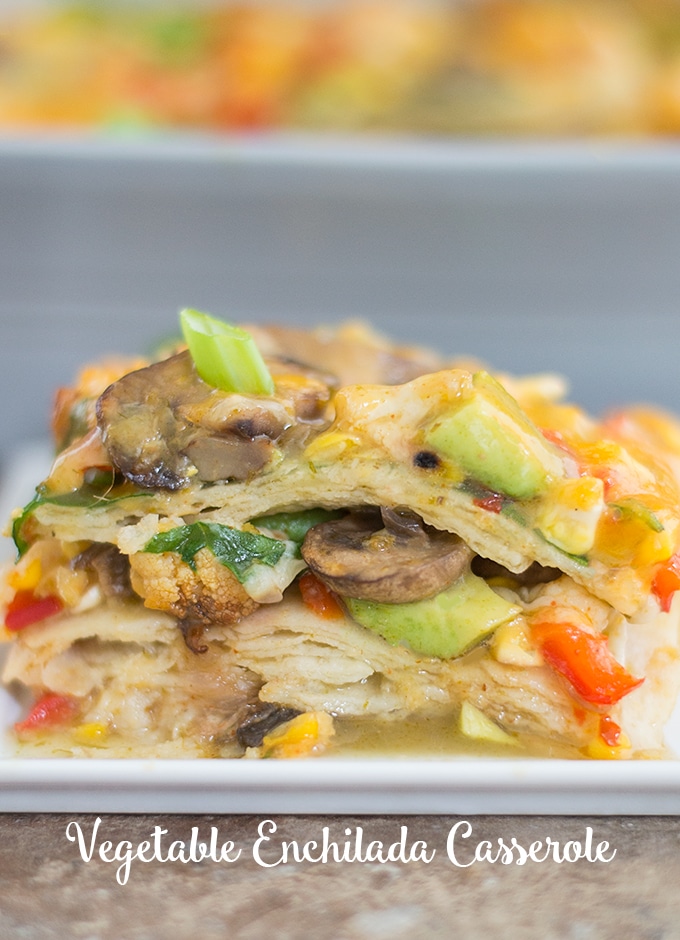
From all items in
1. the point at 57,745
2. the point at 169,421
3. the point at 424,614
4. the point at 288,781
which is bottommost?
the point at 57,745

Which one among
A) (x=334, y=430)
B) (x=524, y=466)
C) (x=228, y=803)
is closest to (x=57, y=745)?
(x=228, y=803)

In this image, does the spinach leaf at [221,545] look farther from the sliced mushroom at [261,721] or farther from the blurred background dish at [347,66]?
the blurred background dish at [347,66]

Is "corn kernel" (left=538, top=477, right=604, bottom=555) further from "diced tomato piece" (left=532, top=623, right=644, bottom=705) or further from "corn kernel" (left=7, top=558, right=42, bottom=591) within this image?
"corn kernel" (left=7, top=558, right=42, bottom=591)

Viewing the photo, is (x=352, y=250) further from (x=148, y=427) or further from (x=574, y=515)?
(x=574, y=515)

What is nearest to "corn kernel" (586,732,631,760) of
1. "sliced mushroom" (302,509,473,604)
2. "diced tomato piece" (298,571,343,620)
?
"sliced mushroom" (302,509,473,604)

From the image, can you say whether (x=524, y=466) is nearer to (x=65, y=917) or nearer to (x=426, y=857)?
(x=426, y=857)

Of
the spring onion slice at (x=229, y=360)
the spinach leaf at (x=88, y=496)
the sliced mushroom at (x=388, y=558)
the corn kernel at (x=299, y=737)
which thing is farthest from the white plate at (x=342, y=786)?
the spring onion slice at (x=229, y=360)

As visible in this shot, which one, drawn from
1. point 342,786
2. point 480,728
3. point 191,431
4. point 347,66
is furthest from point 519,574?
point 347,66
